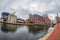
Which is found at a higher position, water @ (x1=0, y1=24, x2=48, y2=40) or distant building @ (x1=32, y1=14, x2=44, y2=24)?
distant building @ (x1=32, y1=14, x2=44, y2=24)

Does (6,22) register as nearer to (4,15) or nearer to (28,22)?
(4,15)

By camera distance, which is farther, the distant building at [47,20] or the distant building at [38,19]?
the distant building at [47,20]

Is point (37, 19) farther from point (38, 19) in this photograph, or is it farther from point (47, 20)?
point (47, 20)

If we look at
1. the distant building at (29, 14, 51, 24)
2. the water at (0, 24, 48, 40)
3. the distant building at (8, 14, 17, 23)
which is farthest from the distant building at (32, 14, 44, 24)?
the water at (0, 24, 48, 40)

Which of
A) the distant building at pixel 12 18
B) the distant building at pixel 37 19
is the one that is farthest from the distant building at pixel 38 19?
the distant building at pixel 12 18

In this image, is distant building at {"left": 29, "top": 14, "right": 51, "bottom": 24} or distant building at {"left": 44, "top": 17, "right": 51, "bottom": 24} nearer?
distant building at {"left": 29, "top": 14, "right": 51, "bottom": 24}

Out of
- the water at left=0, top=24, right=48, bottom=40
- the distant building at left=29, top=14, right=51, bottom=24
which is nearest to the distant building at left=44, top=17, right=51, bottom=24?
the distant building at left=29, top=14, right=51, bottom=24

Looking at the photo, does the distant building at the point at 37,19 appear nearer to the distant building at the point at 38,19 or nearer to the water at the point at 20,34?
the distant building at the point at 38,19

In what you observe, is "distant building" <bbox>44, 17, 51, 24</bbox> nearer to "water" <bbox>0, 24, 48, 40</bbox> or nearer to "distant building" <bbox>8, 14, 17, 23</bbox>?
"distant building" <bbox>8, 14, 17, 23</bbox>

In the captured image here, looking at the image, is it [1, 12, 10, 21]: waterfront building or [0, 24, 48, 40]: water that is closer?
[0, 24, 48, 40]: water

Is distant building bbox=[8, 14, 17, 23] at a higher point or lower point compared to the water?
higher

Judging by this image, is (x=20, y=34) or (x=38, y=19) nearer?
(x=20, y=34)

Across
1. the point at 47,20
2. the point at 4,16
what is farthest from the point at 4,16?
the point at 47,20

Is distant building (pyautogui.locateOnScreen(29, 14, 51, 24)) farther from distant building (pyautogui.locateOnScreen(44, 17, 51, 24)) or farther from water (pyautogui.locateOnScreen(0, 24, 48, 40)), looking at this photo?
water (pyautogui.locateOnScreen(0, 24, 48, 40))
